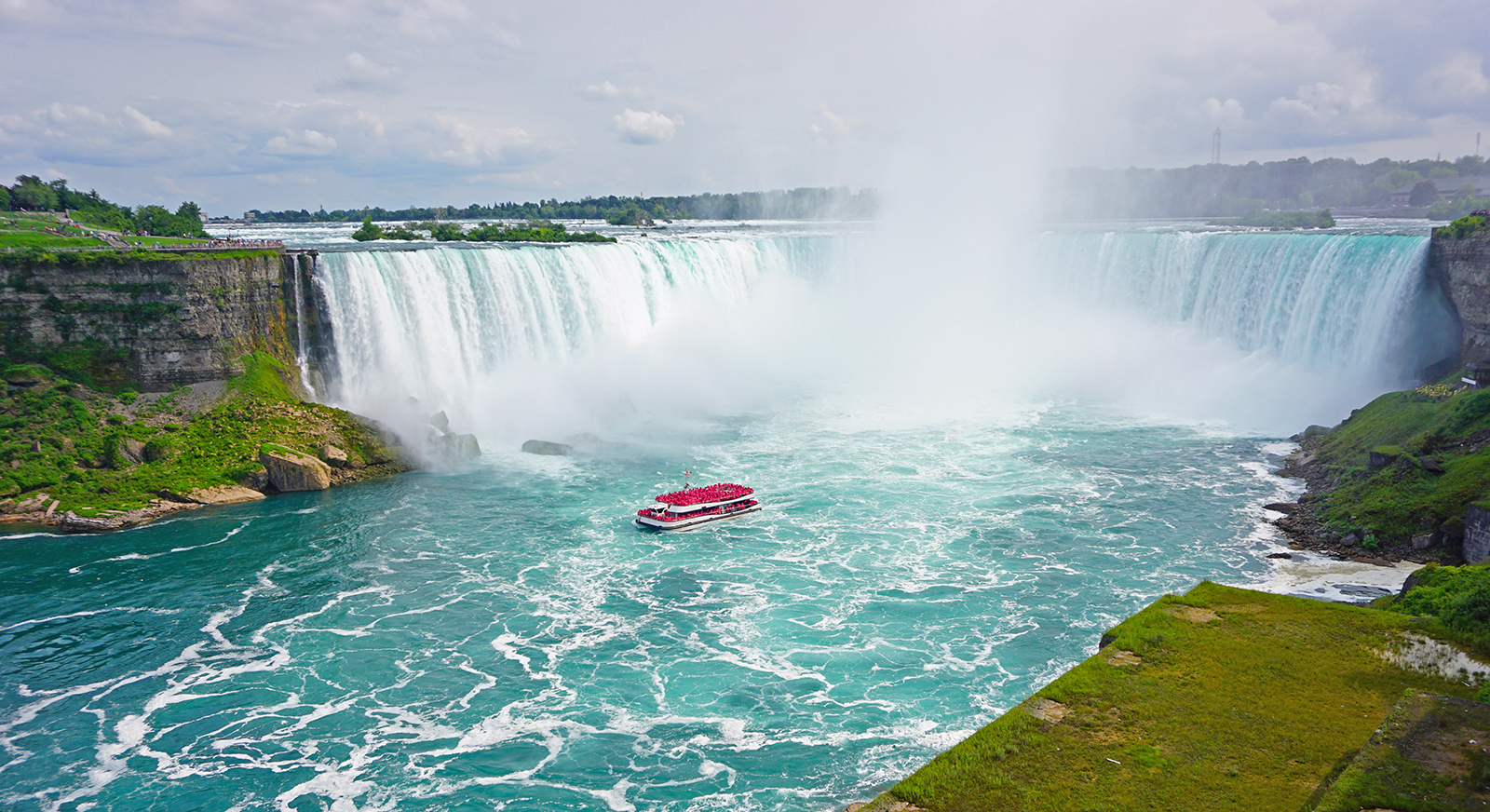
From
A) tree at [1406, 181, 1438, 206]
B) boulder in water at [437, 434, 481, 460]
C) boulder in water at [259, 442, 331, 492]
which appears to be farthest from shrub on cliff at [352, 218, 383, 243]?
tree at [1406, 181, 1438, 206]

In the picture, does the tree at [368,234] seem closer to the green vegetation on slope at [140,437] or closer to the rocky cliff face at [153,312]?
the rocky cliff face at [153,312]

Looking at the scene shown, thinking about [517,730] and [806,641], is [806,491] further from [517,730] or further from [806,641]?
[517,730]

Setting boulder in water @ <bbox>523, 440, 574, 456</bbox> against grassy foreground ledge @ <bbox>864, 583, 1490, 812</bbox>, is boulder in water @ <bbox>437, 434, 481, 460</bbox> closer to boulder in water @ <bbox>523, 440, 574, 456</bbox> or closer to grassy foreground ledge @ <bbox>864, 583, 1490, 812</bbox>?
boulder in water @ <bbox>523, 440, 574, 456</bbox>

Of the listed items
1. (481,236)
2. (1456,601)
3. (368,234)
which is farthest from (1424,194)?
(368,234)

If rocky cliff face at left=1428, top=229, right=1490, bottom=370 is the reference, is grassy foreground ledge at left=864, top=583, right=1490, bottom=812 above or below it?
below

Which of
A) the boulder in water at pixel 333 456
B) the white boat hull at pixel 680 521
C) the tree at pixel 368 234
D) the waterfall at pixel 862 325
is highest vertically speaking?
the tree at pixel 368 234

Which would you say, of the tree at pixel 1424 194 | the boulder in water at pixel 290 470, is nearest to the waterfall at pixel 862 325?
the boulder in water at pixel 290 470
